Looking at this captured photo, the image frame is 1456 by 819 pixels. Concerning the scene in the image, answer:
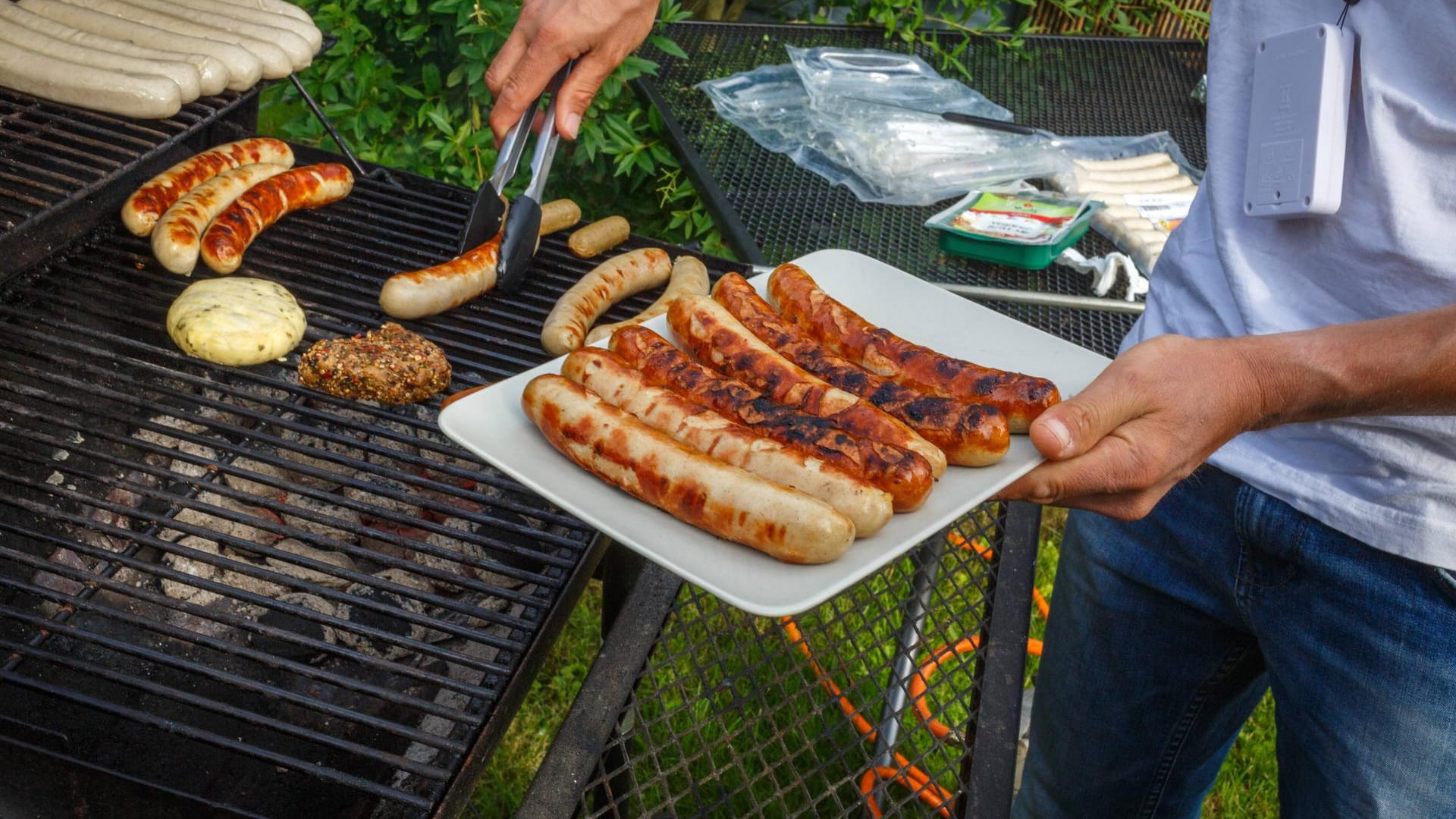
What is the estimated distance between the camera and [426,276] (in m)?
3.55

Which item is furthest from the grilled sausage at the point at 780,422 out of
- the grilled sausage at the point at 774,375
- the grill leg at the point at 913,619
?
the grill leg at the point at 913,619

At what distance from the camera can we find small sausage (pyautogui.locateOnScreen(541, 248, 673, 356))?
349cm

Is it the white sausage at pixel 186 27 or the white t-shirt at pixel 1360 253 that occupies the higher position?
the white t-shirt at pixel 1360 253

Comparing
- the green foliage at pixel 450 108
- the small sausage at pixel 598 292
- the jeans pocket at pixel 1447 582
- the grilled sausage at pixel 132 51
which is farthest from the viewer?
the green foliage at pixel 450 108

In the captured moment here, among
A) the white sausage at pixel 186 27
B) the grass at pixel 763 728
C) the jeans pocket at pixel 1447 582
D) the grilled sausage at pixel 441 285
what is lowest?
the grass at pixel 763 728

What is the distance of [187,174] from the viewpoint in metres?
3.96

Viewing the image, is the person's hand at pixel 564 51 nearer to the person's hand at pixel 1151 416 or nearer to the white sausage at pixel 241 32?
the white sausage at pixel 241 32

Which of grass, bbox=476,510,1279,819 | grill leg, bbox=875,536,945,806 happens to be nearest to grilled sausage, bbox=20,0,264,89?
grass, bbox=476,510,1279,819

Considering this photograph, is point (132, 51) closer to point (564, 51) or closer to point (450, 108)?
point (564, 51)

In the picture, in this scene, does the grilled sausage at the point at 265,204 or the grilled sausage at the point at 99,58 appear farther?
the grilled sausage at the point at 99,58

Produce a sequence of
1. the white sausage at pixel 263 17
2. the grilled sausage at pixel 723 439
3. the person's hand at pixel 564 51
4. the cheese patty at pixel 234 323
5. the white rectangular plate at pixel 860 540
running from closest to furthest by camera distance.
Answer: the white rectangular plate at pixel 860 540, the grilled sausage at pixel 723 439, the person's hand at pixel 564 51, the cheese patty at pixel 234 323, the white sausage at pixel 263 17

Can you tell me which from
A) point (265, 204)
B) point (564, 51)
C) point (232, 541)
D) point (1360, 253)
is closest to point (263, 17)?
point (265, 204)

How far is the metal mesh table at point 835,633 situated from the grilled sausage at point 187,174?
174 cm

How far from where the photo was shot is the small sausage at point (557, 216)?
13.5ft
